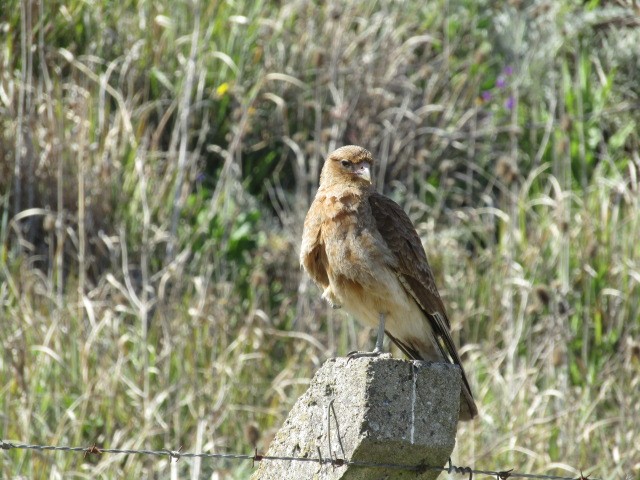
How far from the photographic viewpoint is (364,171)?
423 cm

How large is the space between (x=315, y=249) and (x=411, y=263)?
0.38 m

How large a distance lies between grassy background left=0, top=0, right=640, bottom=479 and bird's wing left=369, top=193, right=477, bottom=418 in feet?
5.31

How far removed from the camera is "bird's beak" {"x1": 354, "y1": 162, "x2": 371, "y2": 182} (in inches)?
165

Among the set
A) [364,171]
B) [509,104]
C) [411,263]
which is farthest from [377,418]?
[509,104]

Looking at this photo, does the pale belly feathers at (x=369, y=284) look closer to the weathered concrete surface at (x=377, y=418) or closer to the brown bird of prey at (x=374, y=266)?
the brown bird of prey at (x=374, y=266)

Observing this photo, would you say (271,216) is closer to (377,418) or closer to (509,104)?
(509,104)

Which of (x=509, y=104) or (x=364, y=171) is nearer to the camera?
(x=364, y=171)

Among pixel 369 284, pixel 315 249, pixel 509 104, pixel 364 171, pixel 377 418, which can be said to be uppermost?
Answer: pixel 509 104

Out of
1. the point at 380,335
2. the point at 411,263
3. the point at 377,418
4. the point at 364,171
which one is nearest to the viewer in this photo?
the point at 377,418

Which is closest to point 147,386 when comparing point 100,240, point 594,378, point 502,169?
point 100,240

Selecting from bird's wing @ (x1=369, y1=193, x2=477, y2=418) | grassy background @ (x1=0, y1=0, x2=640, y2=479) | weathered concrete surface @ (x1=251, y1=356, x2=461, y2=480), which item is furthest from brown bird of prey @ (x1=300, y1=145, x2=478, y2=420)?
grassy background @ (x1=0, y1=0, x2=640, y2=479)

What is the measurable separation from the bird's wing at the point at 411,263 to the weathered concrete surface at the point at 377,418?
3.95 ft

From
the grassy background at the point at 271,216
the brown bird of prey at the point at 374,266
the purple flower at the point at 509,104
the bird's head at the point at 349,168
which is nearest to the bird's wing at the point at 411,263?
the brown bird of prey at the point at 374,266

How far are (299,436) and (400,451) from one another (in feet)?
0.98
